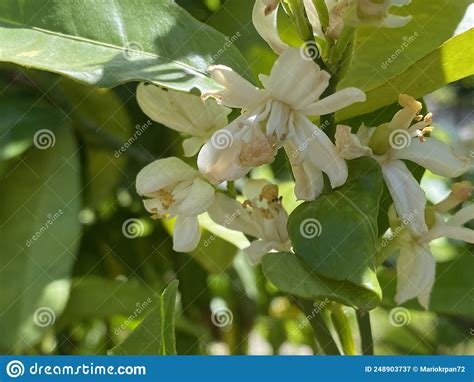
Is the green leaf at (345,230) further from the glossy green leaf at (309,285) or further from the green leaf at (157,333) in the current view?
the green leaf at (157,333)

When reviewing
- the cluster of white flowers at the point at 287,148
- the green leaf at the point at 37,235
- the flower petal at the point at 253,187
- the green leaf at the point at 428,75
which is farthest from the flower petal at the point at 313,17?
the green leaf at the point at 37,235

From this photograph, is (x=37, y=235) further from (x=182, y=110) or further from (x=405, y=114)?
(x=405, y=114)

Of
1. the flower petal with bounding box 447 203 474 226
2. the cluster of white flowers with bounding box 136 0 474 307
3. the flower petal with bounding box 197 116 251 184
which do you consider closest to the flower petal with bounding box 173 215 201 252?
the cluster of white flowers with bounding box 136 0 474 307

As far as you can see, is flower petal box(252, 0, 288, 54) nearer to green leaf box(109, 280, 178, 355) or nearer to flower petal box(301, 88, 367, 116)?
flower petal box(301, 88, 367, 116)

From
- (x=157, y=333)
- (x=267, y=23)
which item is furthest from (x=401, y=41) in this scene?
(x=157, y=333)

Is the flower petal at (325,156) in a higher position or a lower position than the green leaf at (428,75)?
higher

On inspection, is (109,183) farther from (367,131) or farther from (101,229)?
(367,131)

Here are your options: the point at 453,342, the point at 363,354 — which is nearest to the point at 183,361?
the point at 363,354
